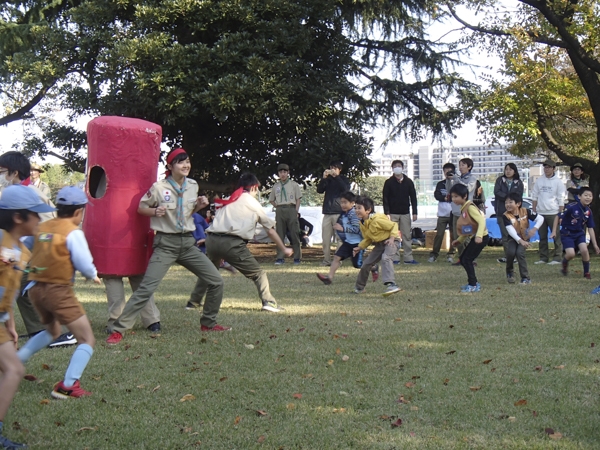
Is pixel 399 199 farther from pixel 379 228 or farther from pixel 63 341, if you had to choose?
pixel 63 341

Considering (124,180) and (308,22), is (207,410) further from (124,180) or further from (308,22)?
(308,22)

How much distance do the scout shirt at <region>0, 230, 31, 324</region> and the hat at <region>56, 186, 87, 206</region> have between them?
3.49 feet

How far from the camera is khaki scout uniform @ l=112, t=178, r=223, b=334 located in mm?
7508

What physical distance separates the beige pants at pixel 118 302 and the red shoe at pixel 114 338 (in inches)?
15.0

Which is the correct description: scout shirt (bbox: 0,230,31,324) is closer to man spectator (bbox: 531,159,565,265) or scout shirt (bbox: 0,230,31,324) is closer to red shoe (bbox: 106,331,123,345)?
red shoe (bbox: 106,331,123,345)

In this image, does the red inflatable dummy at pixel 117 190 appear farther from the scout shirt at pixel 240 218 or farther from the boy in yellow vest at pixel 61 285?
the boy in yellow vest at pixel 61 285

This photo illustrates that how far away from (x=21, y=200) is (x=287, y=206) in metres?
12.2

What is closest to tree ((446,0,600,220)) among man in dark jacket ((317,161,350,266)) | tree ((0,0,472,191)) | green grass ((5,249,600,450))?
tree ((0,0,472,191))

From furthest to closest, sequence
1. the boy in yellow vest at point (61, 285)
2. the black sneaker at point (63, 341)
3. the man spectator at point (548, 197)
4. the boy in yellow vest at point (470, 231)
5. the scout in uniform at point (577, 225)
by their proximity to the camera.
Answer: the man spectator at point (548, 197) → the scout in uniform at point (577, 225) → the boy in yellow vest at point (470, 231) → the black sneaker at point (63, 341) → the boy in yellow vest at point (61, 285)

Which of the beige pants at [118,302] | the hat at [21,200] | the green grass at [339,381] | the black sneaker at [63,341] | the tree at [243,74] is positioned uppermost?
the tree at [243,74]

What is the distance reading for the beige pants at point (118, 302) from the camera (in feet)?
26.1

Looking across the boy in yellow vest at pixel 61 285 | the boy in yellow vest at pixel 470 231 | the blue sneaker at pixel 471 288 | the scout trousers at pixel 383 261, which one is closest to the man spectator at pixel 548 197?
the boy in yellow vest at pixel 470 231

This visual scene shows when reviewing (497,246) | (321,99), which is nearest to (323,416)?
(321,99)

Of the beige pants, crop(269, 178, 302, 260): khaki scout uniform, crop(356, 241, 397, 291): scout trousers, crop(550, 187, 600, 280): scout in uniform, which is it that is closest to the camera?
the beige pants
